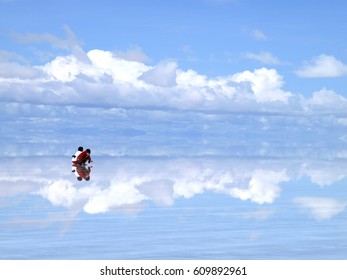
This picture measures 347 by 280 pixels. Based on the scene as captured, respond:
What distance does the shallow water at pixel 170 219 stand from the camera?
1499cm

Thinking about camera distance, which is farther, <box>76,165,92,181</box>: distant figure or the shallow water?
<box>76,165,92,181</box>: distant figure

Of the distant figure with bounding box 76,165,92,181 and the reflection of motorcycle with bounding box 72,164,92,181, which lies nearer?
the distant figure with bounding box 76,165,92,181

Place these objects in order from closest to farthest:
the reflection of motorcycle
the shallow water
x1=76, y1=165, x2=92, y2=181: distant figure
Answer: the shallow water → x1=76, y1=165, x2=92, y2=181: distant figure → the reflection of motorcycle

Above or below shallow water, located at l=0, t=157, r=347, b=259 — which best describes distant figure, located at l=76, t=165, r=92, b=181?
above

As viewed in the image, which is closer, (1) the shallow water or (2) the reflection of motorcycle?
(1) the shallow water

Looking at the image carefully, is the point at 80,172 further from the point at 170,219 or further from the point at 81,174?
the point at 170,219

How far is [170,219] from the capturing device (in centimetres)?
1916

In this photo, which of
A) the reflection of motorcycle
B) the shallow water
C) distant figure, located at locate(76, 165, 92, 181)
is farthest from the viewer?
the reflection of motorcycle

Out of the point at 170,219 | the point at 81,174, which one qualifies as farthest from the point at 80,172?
the point at 170,219

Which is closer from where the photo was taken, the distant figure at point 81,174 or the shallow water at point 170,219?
the shallow water at point 170,219

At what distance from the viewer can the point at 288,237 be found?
1658cm

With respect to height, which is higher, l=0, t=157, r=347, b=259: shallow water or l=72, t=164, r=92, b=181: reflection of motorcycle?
l=72, t=164, r=92, b=181: reflection of motorcycle

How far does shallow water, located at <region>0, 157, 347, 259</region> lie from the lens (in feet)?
49.2

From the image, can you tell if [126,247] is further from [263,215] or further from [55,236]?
[263,215]
